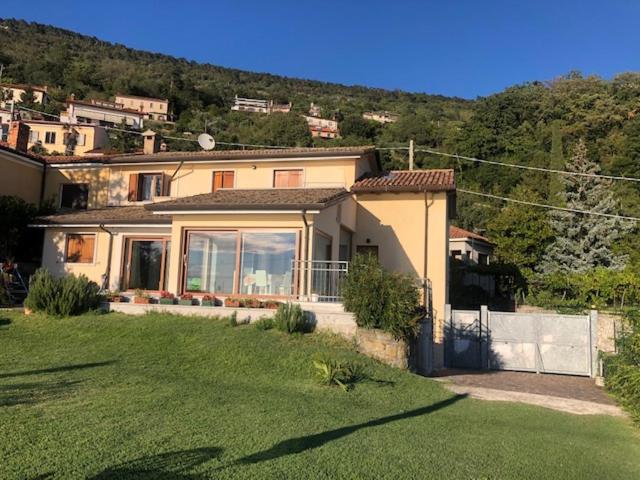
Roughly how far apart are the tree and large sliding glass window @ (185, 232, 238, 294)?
20.9 m

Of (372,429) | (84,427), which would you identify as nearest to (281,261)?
(372,429)

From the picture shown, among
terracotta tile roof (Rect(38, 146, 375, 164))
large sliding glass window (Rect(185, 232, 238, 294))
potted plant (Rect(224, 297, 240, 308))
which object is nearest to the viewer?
potted plant (Rect(224, 297, 240, 308))

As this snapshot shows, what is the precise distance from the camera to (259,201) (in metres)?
15.5

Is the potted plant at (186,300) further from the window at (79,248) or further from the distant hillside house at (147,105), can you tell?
the distant hillside house at (147,105)

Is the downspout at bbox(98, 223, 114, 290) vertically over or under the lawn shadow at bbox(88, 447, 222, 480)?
over

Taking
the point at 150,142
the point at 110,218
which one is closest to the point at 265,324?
the point at 110,218

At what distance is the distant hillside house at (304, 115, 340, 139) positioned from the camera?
74.2m

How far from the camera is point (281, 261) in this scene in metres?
15.2

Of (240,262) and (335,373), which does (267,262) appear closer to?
(240,262)

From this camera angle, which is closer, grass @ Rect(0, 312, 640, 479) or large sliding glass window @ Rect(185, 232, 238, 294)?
grass @ Rect(0, 312, 640, 479)

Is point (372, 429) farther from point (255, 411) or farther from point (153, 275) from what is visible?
point (153, 275)

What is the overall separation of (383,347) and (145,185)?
1452 centimetres

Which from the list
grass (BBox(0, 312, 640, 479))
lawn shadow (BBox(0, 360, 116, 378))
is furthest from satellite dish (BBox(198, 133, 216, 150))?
lawn shadow (BBox(0, 360, 116, 378))

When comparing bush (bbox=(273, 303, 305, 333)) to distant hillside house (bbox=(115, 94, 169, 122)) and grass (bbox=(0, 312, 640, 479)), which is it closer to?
grass (bbox=(0, 312, 640, 479))
